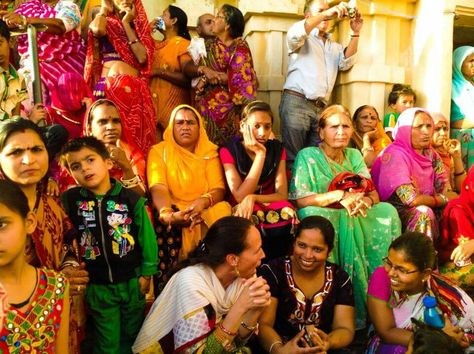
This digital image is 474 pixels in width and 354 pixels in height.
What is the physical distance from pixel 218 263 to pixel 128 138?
168cm

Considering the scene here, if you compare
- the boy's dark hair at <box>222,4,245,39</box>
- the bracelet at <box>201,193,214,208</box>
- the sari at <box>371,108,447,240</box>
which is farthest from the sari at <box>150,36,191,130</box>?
the sari at <box>371,108,447,240</box>

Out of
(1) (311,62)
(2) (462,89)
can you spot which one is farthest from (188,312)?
(2) (462,89)

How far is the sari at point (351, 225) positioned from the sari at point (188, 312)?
4.01 feet

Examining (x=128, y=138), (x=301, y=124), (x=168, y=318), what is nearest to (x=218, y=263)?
(x=168, y=318)

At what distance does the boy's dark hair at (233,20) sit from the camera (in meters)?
4.62

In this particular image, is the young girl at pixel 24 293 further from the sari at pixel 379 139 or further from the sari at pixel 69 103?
the sari at pixel 379 139

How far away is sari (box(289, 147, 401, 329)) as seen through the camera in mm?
3553

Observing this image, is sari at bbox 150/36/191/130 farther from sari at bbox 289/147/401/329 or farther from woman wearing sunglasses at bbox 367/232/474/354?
woman wearing sunglasses at bbox 367/232/474/354

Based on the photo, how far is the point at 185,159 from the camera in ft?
12.2

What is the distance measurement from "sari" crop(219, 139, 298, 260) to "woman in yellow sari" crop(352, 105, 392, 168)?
4.18 feet

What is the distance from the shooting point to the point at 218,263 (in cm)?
260

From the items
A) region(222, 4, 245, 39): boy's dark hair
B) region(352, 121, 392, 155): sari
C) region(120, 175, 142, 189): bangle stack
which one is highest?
region(222, 4, 245, 39): boy's dark hair

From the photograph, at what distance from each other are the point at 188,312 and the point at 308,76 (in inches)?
119

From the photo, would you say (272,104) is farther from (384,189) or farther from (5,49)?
(5,49)
